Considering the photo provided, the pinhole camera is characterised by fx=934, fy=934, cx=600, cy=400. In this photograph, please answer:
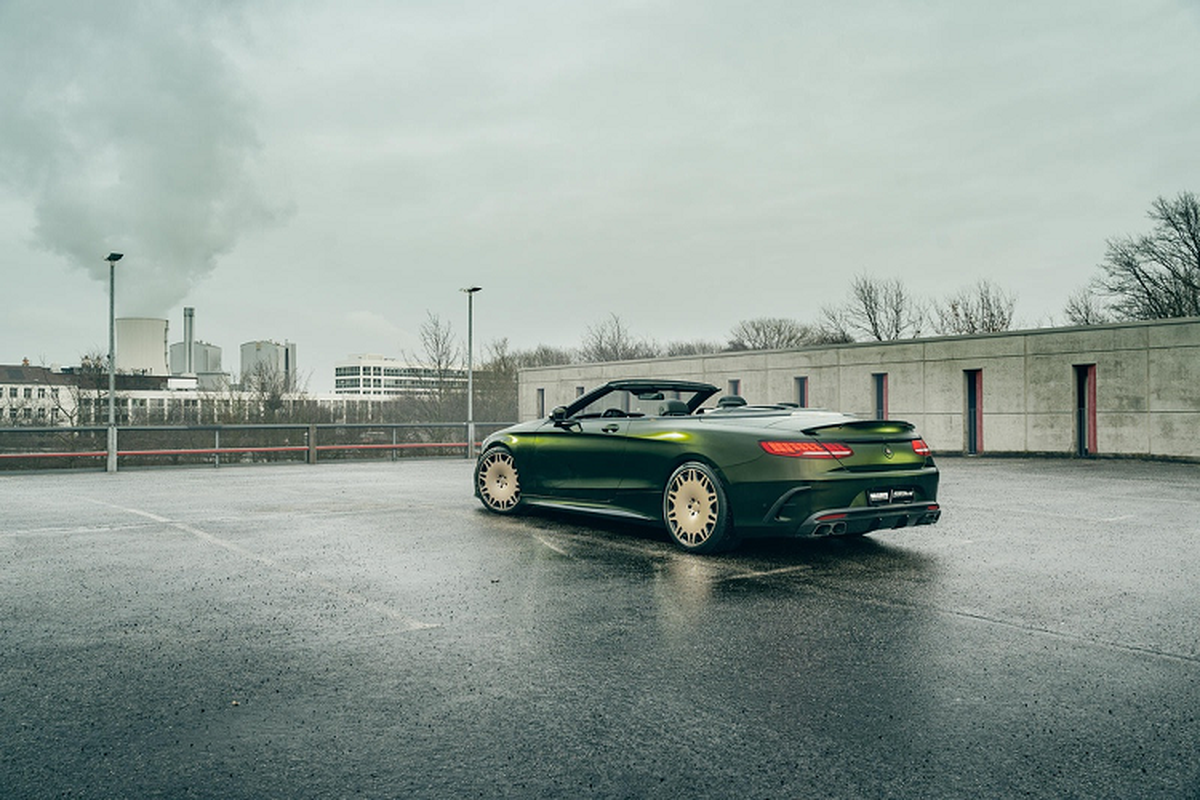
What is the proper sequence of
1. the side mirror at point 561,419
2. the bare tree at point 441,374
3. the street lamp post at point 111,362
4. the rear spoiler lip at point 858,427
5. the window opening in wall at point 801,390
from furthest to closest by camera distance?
the bare tree at point 441,374, the window opening in wall at point 801,390, the street lamp post at point 111,362, the side mirror at point 561,419, the rear spoiler lip at point 858,427

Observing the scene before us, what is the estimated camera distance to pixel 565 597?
233 inches

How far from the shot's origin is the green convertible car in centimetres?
718

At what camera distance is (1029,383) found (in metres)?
24.8

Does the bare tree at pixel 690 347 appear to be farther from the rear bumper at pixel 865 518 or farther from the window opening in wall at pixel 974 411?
the rear bumper at pixel 865 518

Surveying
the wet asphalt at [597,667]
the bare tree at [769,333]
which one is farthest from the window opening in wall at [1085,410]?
the bare tree at [769,333]

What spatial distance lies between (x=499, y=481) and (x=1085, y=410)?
1917cm

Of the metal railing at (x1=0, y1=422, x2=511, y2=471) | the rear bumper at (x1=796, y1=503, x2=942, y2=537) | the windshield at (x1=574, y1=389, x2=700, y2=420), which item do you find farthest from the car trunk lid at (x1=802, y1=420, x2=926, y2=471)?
the metal railing at (x1=0, y1=422, x2=511, y2=471)

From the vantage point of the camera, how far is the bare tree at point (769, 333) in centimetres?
6825

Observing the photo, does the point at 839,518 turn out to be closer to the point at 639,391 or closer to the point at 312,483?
the point at 639,391

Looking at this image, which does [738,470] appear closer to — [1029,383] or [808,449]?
[808,449]

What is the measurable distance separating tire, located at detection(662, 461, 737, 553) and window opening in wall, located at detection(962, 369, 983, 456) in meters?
20.7

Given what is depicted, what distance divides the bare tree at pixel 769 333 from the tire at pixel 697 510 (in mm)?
→ 60454

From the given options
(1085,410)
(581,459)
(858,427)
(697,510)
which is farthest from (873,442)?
(1085,410)

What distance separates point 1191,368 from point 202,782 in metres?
24.1
